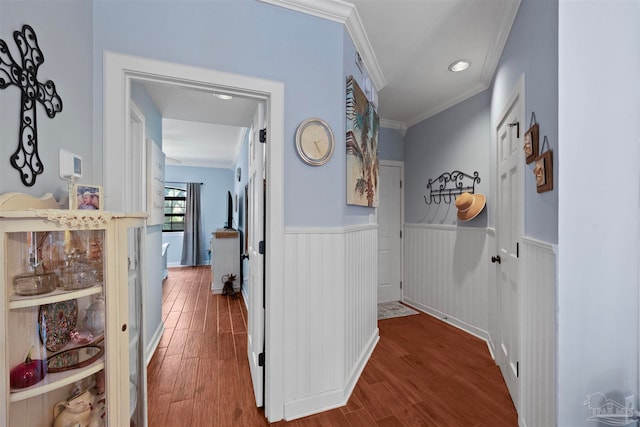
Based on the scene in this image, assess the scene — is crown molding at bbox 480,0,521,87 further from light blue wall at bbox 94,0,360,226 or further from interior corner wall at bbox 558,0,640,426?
light blue wall at bbox 94,0,360,226

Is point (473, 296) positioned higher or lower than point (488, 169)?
lower

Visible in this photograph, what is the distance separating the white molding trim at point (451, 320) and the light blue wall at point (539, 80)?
5.69 feet

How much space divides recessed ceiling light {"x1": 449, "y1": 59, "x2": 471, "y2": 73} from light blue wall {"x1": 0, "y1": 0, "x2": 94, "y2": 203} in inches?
102

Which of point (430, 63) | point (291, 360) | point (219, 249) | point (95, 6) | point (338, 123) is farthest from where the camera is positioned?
point (219, 249)

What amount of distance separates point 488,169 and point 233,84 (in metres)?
2.50

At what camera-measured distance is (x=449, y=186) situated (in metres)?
3.27

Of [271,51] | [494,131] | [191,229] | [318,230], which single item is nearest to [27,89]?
[271,51]

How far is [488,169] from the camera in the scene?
2.80 metres

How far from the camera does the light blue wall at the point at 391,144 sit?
12.8 feet

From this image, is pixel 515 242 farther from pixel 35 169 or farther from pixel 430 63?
pixel 35 169

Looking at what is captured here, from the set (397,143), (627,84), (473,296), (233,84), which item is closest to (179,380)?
(233,84)

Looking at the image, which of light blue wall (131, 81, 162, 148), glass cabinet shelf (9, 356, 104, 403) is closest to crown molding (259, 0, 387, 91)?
Result: light blue wall (131, 81, 162, 148)

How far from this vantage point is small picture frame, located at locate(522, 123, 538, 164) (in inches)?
56.1

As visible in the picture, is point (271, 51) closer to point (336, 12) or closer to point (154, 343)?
point (336, 12)
